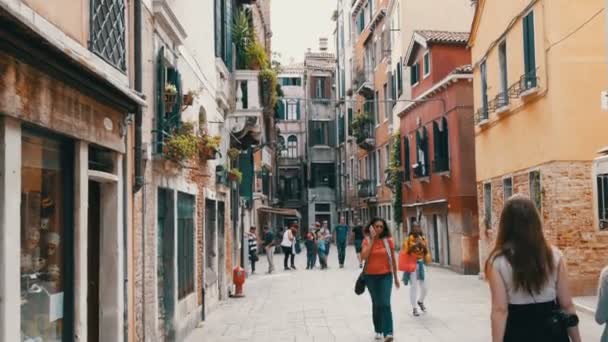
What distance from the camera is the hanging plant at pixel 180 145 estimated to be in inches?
397

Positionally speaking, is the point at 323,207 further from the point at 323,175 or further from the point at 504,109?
the point at 504,109

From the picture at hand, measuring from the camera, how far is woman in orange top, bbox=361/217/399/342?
10.7 meters

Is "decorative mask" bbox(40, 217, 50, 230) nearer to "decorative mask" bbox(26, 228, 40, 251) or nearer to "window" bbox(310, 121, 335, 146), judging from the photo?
"decorative mask" bbox(26, 228, 40, 251)

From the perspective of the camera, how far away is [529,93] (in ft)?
53.6

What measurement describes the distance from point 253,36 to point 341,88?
34.8 metres

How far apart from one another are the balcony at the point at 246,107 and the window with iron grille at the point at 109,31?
11025mm

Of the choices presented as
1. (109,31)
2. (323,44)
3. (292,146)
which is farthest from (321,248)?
(323,44)

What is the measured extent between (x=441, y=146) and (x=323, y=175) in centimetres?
3432

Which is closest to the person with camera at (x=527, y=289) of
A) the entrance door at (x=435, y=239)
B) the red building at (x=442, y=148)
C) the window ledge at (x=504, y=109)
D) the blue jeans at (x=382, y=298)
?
the blue jeans at (x=382, y=298)

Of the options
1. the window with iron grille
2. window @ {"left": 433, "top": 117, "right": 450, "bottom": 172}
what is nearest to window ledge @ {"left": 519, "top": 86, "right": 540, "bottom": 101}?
window @ {"left": 433, "top": 117, "right": 450, "bottom": 172}

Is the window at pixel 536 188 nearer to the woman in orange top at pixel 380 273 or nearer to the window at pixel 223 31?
the woman in orange top at pixel 380 273

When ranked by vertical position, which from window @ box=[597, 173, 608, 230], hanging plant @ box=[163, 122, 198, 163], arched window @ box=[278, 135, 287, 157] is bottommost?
window @ box=[597, 173, 608, 230]

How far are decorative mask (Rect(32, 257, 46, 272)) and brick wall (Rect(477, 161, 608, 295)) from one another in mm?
11412

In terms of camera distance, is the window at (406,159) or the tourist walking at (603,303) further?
the window at (406,159)
